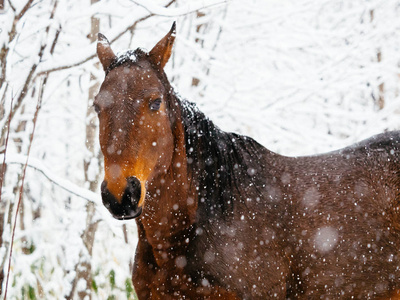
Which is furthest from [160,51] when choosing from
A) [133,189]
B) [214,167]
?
[133,189]

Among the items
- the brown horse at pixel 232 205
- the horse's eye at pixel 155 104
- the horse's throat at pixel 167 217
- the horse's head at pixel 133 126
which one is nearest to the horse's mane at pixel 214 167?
the brown horse at pixel 232 205

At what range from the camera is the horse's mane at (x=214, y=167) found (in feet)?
9.61

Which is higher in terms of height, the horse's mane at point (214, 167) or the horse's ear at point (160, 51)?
the horse's ear at point (160, 51)

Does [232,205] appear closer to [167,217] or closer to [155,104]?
[167,217]

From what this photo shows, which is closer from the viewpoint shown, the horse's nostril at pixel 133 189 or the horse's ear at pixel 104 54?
the horse's nostril at pixel 133 189

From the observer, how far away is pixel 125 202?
7.61 feet

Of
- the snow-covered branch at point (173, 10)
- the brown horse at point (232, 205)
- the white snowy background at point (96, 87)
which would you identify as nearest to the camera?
the brown horse at point (232, 205)

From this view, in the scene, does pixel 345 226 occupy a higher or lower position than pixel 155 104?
lower

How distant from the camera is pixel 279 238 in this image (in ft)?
9.59

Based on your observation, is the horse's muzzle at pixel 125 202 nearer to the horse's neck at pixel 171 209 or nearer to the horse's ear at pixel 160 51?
the horse's neck at pixel 171 209

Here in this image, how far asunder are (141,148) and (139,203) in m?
0.29

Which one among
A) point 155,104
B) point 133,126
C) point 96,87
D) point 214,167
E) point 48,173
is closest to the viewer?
point 133,126

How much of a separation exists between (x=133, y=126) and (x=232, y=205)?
799mm

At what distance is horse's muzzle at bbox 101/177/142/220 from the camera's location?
2305 mm
